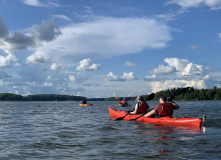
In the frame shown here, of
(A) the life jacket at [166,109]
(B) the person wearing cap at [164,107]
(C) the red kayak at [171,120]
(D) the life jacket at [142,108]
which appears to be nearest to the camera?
(C) the red kayak at [171,120]

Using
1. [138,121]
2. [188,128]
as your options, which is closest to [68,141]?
[188,128]

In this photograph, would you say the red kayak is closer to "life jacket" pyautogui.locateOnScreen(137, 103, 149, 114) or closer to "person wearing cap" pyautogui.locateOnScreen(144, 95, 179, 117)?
"person wearing cap" pyautogui.locateOnScreen(144, 95, 179, 117)

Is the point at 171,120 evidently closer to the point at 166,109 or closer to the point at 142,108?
the point at 166,109

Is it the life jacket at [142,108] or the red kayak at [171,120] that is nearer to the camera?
the red kayak at [171,120]

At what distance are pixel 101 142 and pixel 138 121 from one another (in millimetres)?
8612

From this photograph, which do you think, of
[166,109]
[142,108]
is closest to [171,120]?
[166,109]

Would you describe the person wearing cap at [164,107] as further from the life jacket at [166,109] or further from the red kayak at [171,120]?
the red kayak at [171,120]

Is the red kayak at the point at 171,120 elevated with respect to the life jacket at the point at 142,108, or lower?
lower

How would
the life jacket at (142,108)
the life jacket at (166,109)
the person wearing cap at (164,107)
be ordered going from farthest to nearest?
the life jacket at (142,108) < the life jacket at (166,109) < the person wearing cap at (164,107)

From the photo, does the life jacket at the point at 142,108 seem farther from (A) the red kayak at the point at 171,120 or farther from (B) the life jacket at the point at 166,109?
(B) the life jacket at the point at 166,109

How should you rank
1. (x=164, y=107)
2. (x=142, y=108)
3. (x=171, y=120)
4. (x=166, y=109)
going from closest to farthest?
(x=171, y=120) < (x=164, y=107) < (x=166, y=109) < (x=142, y=108)

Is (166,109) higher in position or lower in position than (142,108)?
higher

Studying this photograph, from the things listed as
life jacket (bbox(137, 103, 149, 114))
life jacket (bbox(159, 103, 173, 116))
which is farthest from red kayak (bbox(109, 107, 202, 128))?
life jacket (bbox(137, 103, 149, 114))

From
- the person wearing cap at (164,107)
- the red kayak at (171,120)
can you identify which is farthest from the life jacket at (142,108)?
the person wearing cap at (164,107)
